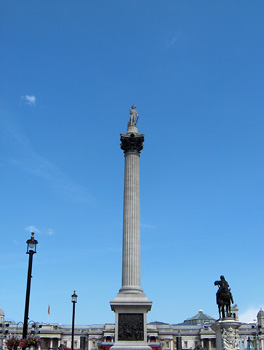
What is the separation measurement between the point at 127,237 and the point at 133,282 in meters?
4.32

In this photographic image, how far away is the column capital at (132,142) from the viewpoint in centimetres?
4538

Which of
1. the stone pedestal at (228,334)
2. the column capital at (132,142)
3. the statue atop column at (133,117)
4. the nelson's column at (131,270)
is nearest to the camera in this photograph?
the stone pedestal at (228,334)

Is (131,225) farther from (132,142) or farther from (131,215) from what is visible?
(132,142)

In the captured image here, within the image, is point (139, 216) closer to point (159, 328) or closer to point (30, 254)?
point (30, 254)

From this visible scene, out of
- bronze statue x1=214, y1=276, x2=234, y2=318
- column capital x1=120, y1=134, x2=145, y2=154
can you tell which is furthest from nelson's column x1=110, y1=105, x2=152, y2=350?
bronze statue x1=214, y1=276, x2=234, y2=318

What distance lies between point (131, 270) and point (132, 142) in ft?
44.2

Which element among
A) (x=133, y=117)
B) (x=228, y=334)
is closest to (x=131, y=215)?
(x=133, y=117)

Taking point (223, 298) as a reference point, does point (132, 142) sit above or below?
above

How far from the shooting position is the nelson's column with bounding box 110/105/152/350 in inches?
1435

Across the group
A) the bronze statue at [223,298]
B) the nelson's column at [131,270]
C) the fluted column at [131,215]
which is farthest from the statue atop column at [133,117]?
the bronze statue at [223,298]

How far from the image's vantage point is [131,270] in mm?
39906

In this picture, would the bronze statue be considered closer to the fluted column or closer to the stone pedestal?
the stone pedestal

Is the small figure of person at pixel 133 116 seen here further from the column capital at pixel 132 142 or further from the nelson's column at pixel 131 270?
the column capital at pixel 132 142

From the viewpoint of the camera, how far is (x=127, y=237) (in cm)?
4125
